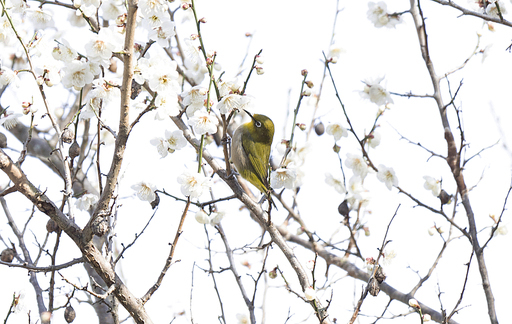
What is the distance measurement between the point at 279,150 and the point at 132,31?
1829mm

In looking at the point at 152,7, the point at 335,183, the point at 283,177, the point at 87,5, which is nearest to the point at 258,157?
the point at 335,183

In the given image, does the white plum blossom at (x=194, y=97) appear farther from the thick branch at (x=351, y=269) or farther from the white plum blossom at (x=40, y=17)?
the thick branch at (x=351, y=269)

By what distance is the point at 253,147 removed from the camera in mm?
4500

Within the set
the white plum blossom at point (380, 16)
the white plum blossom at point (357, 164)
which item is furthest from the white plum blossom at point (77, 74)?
the white plum blossom at point (380, 16)

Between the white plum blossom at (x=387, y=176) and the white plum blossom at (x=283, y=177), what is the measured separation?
985 millimetres

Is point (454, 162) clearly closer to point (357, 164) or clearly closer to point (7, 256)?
point (357, 164)

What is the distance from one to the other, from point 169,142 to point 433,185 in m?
2.44

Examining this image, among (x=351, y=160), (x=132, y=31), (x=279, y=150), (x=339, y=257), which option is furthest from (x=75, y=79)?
(x=339, y=257)

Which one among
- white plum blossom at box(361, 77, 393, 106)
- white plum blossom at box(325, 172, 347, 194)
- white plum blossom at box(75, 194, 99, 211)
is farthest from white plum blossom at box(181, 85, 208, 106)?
white plum blossom at box(325, 172, 347, 194)

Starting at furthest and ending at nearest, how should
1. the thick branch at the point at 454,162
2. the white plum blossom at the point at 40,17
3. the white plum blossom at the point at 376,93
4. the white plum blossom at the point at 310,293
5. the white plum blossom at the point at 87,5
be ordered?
the white plum blossom at the point at 376,93 → the thick branch at the point at 454,162 → the white plum blossom at the point at 40,17 → the white plum blossom at the point at 87,5 → the white plum blossom at the point at 310,293

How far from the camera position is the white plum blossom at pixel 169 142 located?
8.98ft

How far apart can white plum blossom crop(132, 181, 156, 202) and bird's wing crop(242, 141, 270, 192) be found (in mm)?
1541

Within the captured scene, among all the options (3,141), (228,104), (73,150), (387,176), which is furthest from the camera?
(387,176)

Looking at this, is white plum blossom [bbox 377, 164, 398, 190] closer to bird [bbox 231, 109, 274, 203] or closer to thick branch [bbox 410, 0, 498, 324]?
thick branch [bbox 410, 0, 498, 324]
